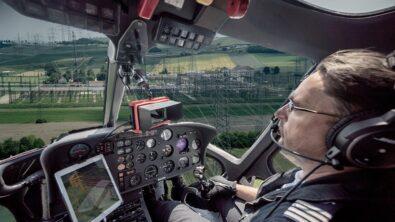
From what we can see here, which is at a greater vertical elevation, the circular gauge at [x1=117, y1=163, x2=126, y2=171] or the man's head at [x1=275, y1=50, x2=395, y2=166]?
the man's head at [x1=275, y1=50, x2=395, y2=166]

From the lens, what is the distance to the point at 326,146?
2.60 ft

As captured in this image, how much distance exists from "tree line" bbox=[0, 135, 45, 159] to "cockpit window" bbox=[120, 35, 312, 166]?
0.35 metres

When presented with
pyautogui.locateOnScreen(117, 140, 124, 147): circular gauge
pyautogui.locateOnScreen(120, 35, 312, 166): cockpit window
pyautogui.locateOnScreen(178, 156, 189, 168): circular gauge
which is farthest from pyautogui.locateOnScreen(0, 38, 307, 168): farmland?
pyautogui.locateOnScreen(178, 156, 189, 168): circular gauge

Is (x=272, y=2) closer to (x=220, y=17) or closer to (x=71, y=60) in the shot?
(x=220, y=17)

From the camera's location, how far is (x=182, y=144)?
1.74 m

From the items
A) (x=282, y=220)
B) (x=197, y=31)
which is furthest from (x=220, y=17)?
(x=282, y=220)

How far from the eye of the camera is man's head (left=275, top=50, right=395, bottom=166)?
2.32ft

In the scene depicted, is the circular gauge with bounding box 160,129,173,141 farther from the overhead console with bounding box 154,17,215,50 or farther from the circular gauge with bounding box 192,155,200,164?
the overhead console with bounding box 154,17,215,50

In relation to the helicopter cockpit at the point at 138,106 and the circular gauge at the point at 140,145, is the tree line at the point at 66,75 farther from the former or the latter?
the circular gauge at the point at 140,145

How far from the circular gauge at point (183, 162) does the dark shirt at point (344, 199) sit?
980 mm

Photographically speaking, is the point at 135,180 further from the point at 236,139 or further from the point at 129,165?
the point at 236,139

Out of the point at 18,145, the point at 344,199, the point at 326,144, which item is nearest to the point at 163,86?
the point at 18,145

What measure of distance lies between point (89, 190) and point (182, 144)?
578 mm

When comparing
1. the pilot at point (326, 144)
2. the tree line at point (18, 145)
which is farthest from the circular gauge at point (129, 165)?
the pilot at point (326, 144)
